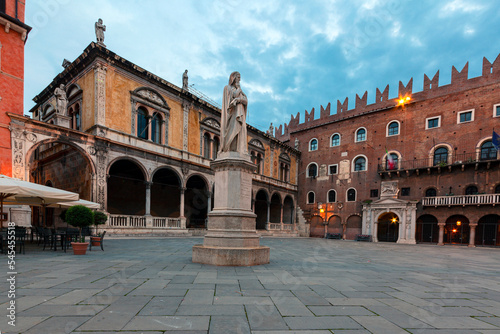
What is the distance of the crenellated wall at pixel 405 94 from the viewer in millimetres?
22328

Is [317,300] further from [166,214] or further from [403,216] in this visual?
[403,216]

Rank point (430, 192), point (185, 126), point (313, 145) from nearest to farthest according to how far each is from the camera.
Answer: point (185, 126), point (430, 192), point (313, 145)

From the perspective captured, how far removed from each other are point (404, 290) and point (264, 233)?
21732 millimetres

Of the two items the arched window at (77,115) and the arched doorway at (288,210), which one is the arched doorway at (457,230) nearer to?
the arched doorway at (288,210)

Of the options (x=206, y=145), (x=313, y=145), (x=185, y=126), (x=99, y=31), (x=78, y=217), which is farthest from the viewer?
(x=313, y=145)

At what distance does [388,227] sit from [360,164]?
23.2 feet

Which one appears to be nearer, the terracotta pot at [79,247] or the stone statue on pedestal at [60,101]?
the terracotta pot at [79,247]

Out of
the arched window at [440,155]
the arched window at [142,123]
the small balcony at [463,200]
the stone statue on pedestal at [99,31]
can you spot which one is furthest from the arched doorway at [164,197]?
the arched window at [440,155]

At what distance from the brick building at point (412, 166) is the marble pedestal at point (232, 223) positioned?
22.8 m

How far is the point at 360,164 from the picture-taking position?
2828 cm

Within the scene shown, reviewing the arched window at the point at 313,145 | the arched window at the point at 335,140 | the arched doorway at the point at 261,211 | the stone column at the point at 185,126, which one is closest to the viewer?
the stone column at the point at 185,126

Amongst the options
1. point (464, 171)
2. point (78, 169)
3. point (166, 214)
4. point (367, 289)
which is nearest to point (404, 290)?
point (367, 289)

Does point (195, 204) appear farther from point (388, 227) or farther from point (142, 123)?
point (388, 227)

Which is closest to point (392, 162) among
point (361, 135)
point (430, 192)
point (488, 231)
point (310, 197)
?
point (430, 192)
